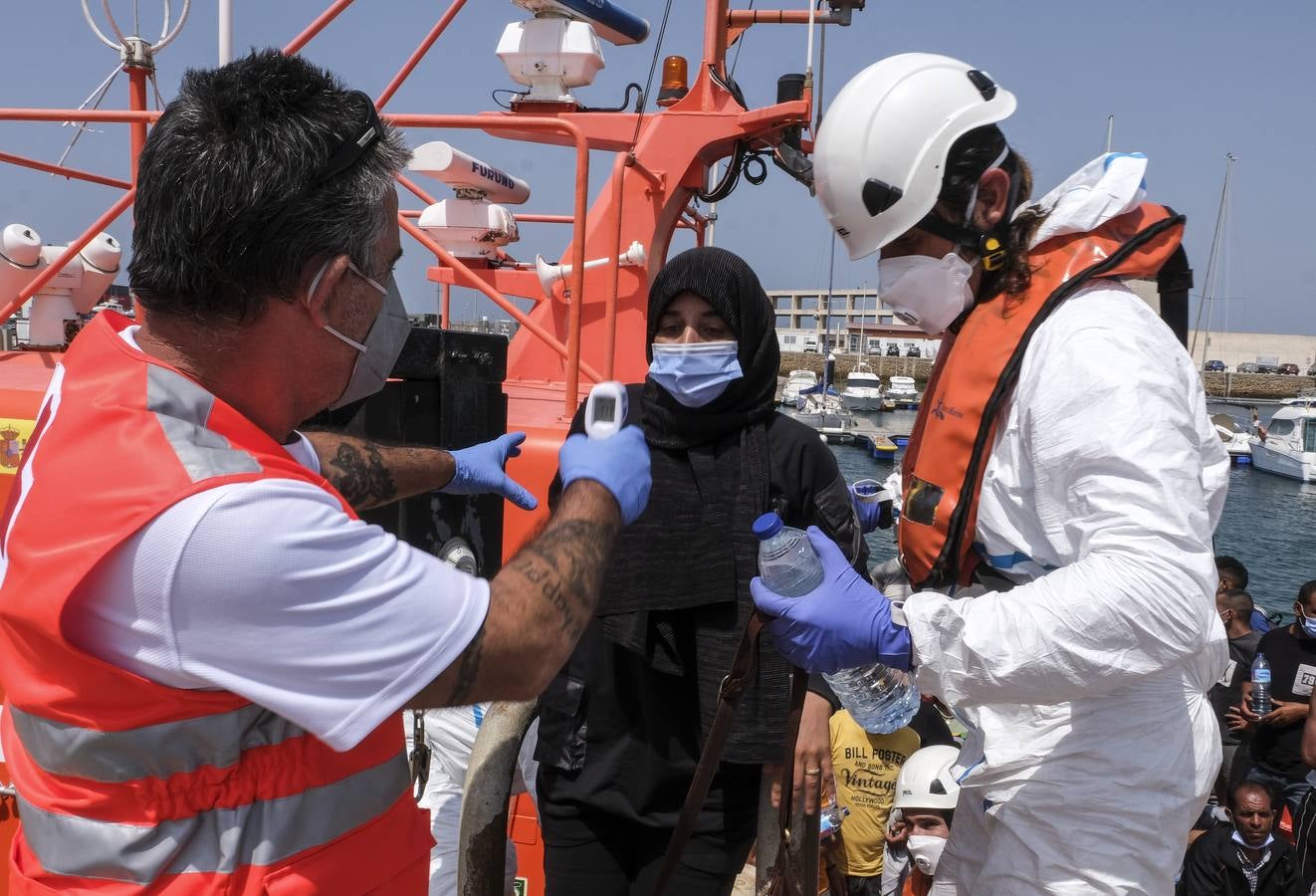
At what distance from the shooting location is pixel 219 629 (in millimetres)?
1145

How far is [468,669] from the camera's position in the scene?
1275 millimetres

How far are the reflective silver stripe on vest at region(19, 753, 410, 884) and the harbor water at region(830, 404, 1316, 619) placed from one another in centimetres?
1187

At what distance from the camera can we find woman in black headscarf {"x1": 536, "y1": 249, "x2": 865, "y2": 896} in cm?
240

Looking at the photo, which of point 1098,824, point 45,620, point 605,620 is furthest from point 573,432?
point 1098,824

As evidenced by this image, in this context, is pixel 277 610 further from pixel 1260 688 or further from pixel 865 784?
pixel 1260 688

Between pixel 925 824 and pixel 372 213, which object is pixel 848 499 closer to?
pixel 372 213

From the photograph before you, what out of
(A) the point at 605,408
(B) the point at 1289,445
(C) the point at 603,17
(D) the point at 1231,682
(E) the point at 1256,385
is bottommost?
(E) the point at 1256,385

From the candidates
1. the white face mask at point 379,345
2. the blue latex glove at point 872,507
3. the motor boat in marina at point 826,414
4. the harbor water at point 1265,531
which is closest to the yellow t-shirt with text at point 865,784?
the blue latex glove at point 872,507

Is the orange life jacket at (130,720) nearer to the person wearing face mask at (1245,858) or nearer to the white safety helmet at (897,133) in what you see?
the white safety helmet at (897,133)

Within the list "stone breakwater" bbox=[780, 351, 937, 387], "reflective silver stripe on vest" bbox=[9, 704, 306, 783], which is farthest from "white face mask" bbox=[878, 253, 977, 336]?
"stone breakwater" bbox=[780, 351, 937, 387]

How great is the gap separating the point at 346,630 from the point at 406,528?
1.94 m

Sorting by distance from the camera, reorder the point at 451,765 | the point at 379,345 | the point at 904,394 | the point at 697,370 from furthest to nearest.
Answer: the point at 904,394 < the point at 451,765 < the point at 697,370 < the point at 379,345

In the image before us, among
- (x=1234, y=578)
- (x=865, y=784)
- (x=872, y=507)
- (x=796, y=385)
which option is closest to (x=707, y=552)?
(x=872, y=507)

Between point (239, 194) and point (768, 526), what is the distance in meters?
1.14
